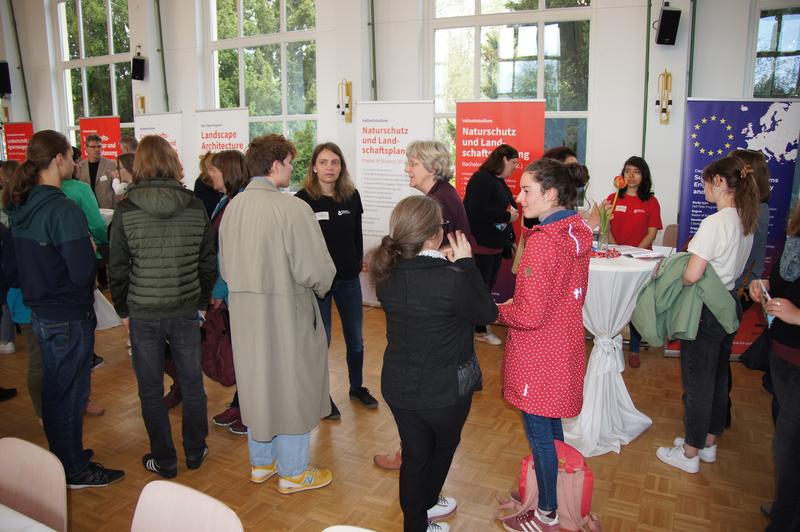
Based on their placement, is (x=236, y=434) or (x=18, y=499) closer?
(x=18, y=499)

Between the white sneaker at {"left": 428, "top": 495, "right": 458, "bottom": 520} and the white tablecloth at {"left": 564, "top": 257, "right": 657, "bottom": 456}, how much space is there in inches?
35.2

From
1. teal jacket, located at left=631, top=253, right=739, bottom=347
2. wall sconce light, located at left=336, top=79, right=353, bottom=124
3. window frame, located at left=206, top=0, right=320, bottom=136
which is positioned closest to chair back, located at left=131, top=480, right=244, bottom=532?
teal jacket, located at left=631, top=253, right=739, bottom=347

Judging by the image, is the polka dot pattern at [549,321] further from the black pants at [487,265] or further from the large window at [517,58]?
the large window at [517,58]

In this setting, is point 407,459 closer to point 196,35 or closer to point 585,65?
point 585,65

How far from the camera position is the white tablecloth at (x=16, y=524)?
131 cm

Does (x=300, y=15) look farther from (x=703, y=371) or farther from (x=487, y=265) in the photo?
(x=703, y=371)

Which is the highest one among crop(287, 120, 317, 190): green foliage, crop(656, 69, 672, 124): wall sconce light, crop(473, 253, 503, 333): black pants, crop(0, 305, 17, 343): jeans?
crop(656, 69, 672, 124): wall sconce light

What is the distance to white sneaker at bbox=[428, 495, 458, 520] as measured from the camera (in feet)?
8.17

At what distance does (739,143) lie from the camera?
166 inches

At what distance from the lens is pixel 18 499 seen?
1592mm

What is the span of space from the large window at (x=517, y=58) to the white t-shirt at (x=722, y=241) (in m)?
3.29

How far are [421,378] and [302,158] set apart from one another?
19.5 ft

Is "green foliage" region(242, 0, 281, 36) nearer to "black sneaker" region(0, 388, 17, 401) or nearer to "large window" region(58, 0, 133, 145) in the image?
"large window" region(58, 0, 133, 145)

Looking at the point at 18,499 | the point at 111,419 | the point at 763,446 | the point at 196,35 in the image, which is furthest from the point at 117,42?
the point at 763,446
